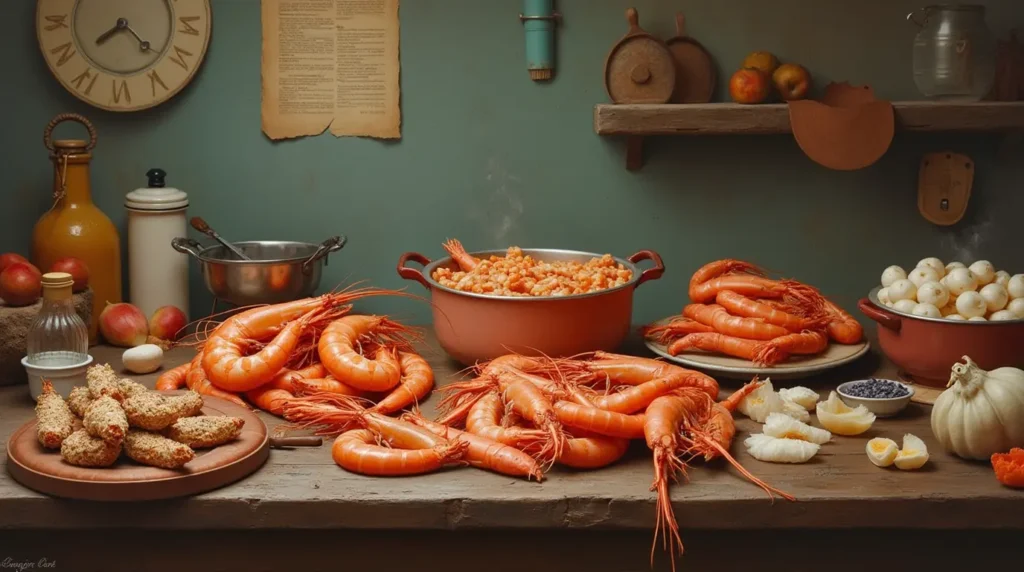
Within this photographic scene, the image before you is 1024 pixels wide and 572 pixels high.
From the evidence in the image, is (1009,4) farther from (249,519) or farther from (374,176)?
(249,519)

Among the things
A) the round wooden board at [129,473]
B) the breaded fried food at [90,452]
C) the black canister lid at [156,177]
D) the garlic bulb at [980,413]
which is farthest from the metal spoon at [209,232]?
the garlic bulb at [980,413]

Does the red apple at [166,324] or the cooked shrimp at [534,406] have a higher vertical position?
the red apple at [166,324]

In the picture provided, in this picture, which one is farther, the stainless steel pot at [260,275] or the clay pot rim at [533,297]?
the stainless steel pot at [260,275]

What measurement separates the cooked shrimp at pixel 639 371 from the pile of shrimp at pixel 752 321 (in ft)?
0.79

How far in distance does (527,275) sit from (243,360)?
0.72m

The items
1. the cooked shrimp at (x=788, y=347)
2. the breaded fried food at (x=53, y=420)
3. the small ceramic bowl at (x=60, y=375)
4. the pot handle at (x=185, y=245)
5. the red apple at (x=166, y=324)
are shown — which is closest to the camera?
the breaded fried food at (x=53, y=420)

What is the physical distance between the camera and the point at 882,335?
2.62 metres

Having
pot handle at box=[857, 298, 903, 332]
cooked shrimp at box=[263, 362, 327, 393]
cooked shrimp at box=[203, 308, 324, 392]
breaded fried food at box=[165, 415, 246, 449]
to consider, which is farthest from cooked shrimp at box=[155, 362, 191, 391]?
pot handle at box=[857, 298, 903, 332]

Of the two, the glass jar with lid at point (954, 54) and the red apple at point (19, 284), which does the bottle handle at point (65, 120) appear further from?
the glass jar with lid at point (954, 54)

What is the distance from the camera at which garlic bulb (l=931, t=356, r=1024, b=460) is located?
212cm

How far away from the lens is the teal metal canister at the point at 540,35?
305 centimetres

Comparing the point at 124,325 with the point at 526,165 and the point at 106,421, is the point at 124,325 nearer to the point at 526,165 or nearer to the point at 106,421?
the point at 106,421

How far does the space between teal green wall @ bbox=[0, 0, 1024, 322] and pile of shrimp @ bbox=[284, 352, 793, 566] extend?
2.77ft

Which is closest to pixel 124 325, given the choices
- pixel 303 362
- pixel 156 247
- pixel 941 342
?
pixel 156 247
